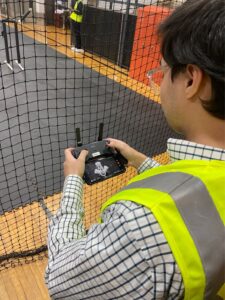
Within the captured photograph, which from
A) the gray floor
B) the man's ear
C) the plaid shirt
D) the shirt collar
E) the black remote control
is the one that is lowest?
the gray floor

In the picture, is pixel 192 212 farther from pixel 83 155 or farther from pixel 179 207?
pixel 83 155

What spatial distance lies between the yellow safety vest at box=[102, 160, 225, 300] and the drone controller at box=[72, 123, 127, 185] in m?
0.38

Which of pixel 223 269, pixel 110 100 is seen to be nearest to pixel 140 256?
pixel 223 269

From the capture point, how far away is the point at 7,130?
8.84ft

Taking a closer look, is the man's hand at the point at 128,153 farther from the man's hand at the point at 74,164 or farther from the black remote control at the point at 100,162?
the man's hand at the point at 74,164

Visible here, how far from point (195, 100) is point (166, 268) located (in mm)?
241

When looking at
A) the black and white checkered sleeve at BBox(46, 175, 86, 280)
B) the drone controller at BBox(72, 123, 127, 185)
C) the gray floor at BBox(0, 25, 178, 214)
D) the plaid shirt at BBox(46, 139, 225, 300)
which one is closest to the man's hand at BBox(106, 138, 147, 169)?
the drone controller at BBox(72, 123, 127, 185)

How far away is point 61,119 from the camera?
3068mm

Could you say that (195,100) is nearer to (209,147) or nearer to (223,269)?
(209,147)

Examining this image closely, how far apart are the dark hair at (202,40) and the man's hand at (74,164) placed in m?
0.36

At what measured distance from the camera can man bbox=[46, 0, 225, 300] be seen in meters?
0.36

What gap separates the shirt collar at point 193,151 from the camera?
0.43 metres

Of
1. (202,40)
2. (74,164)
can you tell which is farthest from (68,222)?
(202,40)

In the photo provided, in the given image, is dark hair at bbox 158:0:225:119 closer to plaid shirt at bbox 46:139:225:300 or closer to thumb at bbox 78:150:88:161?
plaid shirt at bbox 46:139:225:300
